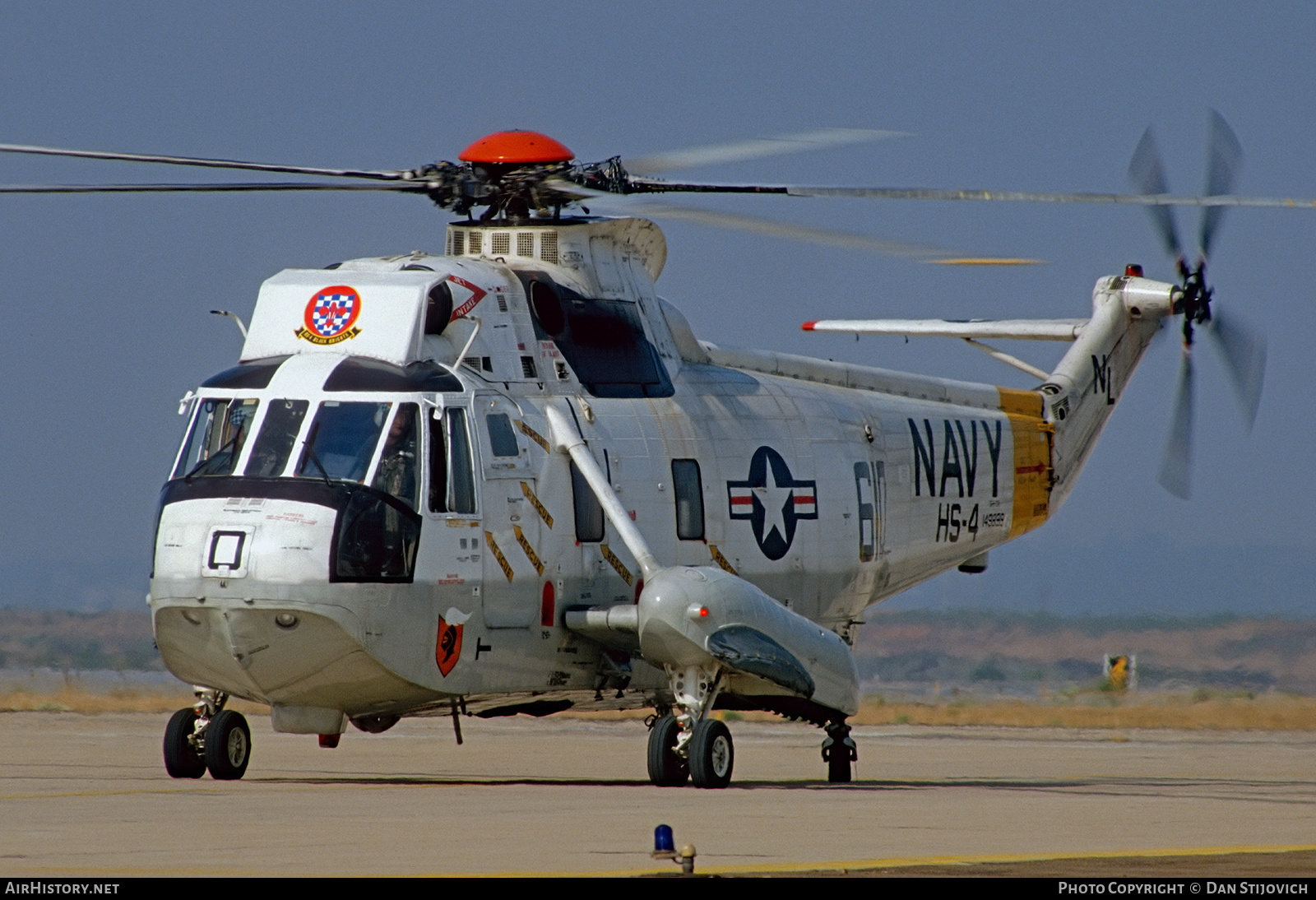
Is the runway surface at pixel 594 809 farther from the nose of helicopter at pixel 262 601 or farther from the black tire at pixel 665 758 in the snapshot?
the nose of helicopter at pixel 262 601

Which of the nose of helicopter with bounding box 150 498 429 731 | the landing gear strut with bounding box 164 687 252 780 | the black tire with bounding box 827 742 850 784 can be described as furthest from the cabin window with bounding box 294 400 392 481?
the black tire with bounding box 827 742 850 784

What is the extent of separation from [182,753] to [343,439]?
3.48m

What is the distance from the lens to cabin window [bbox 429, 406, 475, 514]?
1841cm

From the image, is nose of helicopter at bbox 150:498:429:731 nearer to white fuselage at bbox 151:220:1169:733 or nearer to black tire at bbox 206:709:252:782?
white fuselage at bbox 151:220:1169:733

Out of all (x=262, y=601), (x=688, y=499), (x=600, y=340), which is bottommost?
(x=262, y=601)

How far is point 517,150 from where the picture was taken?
66.3ft

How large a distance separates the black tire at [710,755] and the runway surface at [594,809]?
0.18 metres

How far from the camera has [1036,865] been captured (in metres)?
12.5

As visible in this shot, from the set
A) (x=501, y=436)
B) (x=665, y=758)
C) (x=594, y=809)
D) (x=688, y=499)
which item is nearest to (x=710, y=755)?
(x=665, y=758)

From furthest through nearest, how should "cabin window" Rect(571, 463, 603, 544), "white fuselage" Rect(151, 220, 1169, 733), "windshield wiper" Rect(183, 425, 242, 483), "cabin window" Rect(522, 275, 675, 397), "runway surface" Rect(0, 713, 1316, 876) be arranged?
1. "cabin window" Rect(522, 275, 675, 397)
2. "cabin window" Rect(571, 463, 603, 544)
3. "windshield wiper" Rect(183, 425, 242, 483)
4. "white fuselage" Rect(151, 220, 1169, 733)
5. "runway surface" Rect(0, 713, 1316, 876)

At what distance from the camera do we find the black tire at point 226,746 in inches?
754

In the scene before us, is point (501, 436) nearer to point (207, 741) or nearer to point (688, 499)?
point (688, 499)

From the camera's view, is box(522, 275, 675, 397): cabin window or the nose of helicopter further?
box(522, 275, 675, 397): cabin window

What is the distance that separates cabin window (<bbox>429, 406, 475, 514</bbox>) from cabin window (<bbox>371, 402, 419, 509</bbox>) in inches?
6.5
